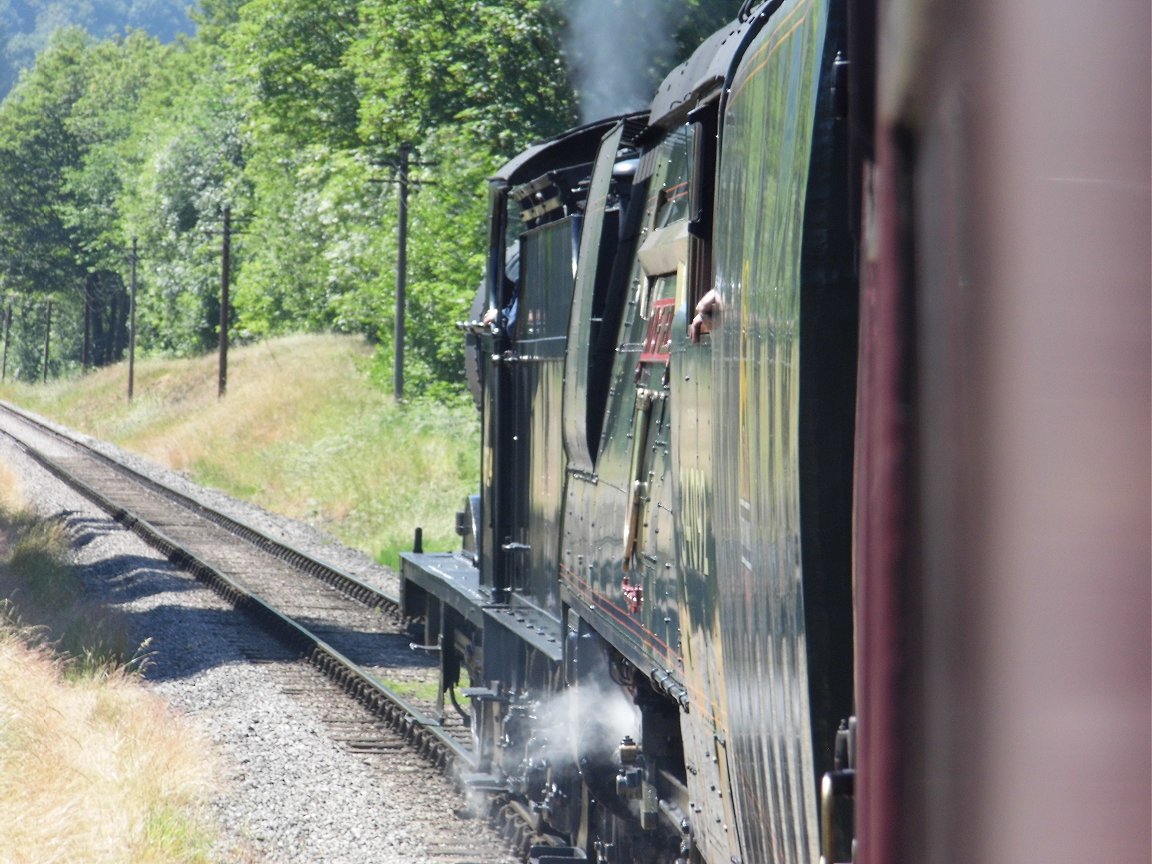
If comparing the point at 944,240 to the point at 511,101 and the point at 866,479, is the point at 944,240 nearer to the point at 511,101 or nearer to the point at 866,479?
the point at 866,479

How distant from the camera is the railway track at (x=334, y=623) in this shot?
1040 centimetres

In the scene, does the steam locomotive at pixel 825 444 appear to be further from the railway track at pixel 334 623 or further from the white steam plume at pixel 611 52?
the white steam plume at pixel 611 52

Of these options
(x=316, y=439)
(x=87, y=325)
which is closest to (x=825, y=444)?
(x=316, y=439)

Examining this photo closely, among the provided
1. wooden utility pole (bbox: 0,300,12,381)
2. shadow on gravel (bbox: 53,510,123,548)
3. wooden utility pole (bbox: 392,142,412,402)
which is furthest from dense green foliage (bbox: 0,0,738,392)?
shadow on gravel (bbox: 53,510,123,548)

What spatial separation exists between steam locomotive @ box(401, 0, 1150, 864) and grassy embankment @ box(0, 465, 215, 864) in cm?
259

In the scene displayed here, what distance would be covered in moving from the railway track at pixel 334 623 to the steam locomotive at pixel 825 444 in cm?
336

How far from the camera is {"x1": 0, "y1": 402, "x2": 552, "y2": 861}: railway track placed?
10.4 m

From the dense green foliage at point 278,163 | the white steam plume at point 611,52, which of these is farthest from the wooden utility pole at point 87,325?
the white steam plume at point 611,52

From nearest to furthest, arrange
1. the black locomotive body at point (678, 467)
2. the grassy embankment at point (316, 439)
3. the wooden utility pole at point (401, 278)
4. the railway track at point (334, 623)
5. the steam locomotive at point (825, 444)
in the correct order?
the steam locomotive at point (825, 444), the black locomotive body at point (678, 467), the railway track at point (334, 623), the grassy embankment at point (316, 439), the wooden utility pole at point (401, 278)

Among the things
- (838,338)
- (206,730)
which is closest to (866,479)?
(838,338)

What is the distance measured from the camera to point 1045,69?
5.15 ft

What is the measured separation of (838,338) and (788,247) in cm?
23

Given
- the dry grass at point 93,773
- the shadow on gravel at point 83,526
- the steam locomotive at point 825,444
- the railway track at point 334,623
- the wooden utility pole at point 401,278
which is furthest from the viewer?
the wooden utility pole at point 401,278

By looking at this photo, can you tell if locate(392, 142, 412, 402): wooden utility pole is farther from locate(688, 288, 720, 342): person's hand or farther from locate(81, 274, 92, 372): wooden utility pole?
locate(81, 274, 92, 372): wooden utility pole
